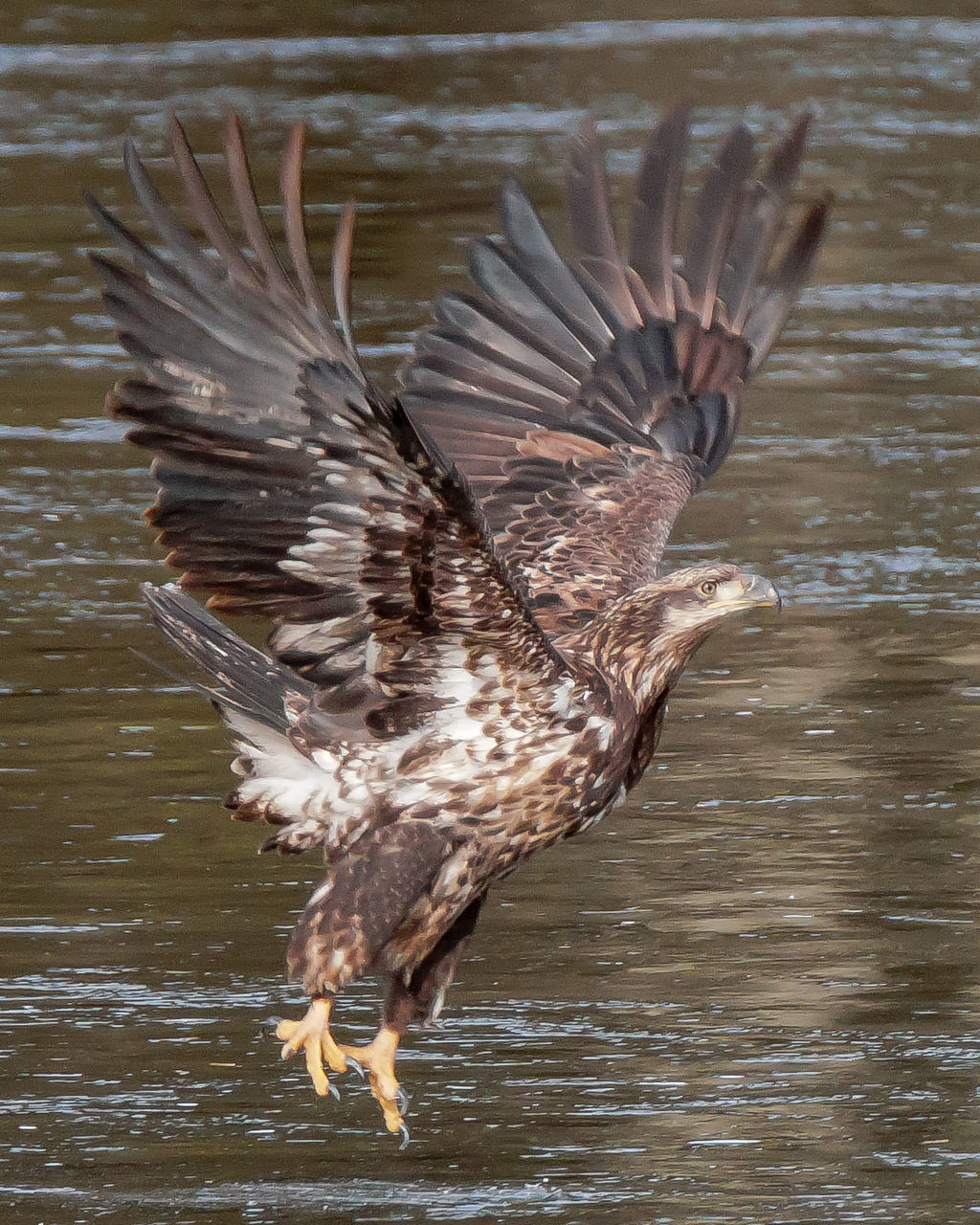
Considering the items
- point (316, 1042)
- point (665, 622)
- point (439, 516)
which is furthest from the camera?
point (665, 622)

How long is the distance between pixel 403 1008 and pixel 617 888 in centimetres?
102

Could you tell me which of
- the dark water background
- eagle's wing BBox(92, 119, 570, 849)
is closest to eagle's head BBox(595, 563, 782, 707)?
eagle's wing BBox(92, 119, 570, 849)

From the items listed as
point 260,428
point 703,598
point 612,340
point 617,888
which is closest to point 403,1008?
point 617,888

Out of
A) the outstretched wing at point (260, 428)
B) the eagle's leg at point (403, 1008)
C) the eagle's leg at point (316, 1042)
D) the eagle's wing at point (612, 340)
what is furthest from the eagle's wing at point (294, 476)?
the eagle's wing at point (612, 340)

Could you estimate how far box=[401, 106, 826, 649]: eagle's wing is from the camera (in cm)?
713

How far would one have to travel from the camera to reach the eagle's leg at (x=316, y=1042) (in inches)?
226

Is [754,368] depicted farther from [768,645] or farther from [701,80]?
[701,80]

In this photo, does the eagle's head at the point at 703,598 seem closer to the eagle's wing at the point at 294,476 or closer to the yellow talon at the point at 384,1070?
the eagle's wing at the point at 294,476

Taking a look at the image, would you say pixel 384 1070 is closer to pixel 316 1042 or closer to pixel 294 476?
pixel 316 1042

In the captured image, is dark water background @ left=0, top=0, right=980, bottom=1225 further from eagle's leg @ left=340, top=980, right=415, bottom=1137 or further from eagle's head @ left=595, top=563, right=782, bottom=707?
eagle's head @ left=595, top=563, right=782, bottom=707

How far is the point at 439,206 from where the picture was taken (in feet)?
46.4

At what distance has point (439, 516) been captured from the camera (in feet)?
17.0

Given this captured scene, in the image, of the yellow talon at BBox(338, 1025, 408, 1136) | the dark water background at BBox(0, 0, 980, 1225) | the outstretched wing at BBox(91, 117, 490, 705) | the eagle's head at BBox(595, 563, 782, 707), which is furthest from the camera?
the eagle's head at BBox(595, 563, 782, 707)

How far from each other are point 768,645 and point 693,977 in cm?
251
